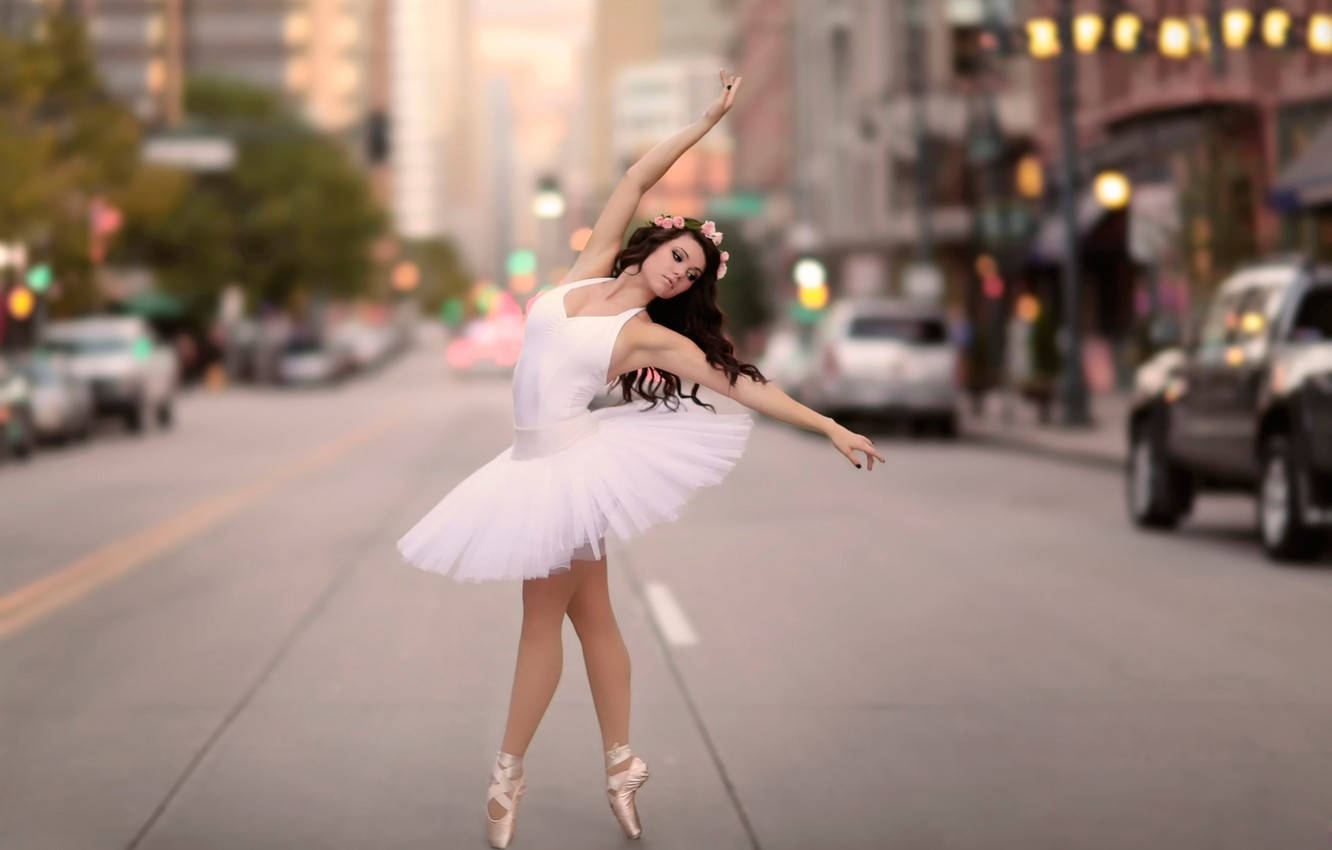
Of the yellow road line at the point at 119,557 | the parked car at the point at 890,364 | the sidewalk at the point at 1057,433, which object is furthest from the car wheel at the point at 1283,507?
the parked car at the point at 890,364

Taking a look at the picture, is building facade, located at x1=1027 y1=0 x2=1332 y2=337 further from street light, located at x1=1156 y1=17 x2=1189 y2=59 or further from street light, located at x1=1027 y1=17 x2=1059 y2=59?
street light, located at x1=1027 y1=17 x2=1059 y2=59

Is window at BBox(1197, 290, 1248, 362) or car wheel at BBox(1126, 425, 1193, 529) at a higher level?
window at BBox(1197, 290, 1248, 362)

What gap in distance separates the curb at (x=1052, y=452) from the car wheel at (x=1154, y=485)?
7565 mm

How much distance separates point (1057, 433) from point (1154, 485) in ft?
49.9

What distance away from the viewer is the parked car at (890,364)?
32.5 metres

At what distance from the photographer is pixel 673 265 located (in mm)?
6172

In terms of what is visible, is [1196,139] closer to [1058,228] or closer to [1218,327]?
[1058,228]

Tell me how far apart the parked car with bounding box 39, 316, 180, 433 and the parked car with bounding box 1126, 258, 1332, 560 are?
24.0 meters

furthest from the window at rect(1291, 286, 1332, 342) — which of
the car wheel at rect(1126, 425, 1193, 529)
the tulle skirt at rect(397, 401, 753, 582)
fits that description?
the tulle skirt at rect(397, 401, 753, 582)

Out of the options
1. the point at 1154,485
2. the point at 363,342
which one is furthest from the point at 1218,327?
the point at 363,342

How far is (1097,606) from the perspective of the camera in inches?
468

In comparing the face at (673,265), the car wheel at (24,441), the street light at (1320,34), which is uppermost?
the street light at (1320,34)

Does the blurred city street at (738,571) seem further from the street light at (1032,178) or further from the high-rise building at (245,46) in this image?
the high-rise building at (245,46)

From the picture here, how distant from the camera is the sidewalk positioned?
26.6m
